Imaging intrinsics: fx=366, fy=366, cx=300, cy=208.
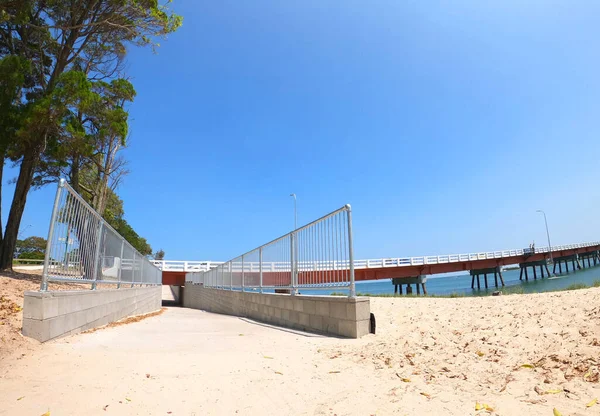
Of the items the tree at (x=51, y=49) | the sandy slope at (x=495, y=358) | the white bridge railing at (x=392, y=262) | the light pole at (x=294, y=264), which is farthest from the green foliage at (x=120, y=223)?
the sandy slope at (x=495, y=358)

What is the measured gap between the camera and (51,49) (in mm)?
13914

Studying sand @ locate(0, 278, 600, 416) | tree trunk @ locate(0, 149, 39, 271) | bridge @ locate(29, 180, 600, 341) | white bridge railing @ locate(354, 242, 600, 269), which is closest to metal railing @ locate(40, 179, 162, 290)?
bridge @ locate(29, 180, 600, 341)

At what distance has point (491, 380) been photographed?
313 cm

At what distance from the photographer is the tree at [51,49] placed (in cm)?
1073

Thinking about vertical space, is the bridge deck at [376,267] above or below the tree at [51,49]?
below

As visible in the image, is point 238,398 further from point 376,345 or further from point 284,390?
point 376,345

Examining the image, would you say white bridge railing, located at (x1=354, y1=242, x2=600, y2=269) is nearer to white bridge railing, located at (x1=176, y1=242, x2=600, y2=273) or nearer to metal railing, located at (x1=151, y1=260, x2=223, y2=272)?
white bridge railing, located at (x1=176, y1=242, x2=600, y2=273)

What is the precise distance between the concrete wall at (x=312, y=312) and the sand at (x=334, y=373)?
1.08ft

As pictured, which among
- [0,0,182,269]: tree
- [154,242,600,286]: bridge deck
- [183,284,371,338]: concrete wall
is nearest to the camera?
[183,284,371,338]: concrete wall

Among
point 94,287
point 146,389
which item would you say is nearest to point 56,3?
point 94,287

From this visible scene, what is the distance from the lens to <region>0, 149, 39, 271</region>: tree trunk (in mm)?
11625

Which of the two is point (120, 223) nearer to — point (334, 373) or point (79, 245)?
point (79, 245)

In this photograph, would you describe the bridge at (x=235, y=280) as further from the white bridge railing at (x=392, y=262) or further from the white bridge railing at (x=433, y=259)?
the white bridge railing at (x=433, y=259)

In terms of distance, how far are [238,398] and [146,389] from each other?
762 mm
